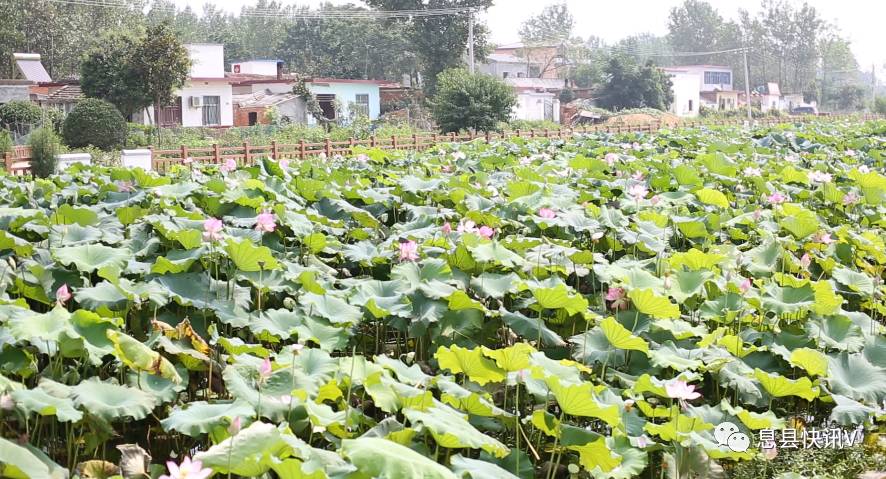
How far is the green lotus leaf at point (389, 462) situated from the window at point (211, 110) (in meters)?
30.7

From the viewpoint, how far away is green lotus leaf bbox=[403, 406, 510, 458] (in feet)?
6.65

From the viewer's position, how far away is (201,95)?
31094mm

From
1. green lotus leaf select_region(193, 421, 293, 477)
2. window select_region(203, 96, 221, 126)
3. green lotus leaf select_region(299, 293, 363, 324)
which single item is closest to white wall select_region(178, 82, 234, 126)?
window select_region(203, 96, 221, 126)

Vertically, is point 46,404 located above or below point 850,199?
below

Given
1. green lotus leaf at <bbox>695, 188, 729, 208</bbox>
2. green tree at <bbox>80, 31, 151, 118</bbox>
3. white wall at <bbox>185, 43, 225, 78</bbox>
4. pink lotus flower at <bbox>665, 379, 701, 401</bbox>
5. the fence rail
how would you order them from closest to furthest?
pink lotus flower at <bbox>665, 379, 701, 401</bbox> < green lotus leaf at <bbox>695, 188, 729, 208</bbox> < the fence rail < green tree at <bbox>80, 31, 151, 118</bbox> < white wall at <bbox>185, 43, 225, 78</bbox>

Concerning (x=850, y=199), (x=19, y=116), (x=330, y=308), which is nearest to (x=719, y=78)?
(x=19, y=116)

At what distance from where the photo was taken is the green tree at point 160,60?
24.3 metres

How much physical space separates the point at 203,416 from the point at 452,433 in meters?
0.56

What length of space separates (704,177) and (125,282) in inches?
179

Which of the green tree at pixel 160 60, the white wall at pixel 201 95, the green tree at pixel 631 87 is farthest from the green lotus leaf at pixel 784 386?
the green tree at pixel 631 87

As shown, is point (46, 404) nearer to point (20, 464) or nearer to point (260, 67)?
point (20, 464)

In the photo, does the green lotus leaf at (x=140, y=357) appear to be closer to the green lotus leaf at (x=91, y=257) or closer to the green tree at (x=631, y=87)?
the green lotus leaf at (x=91, y=257)

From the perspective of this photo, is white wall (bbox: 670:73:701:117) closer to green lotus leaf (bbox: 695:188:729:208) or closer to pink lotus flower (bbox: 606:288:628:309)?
green lotus leaf (bbox: 695:188:729:208)

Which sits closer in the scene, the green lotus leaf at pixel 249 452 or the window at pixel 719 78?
the green lotus leaf at pixel 249 452
